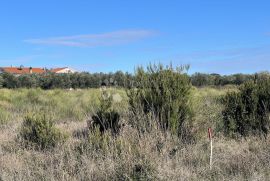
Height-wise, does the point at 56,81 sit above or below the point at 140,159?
above

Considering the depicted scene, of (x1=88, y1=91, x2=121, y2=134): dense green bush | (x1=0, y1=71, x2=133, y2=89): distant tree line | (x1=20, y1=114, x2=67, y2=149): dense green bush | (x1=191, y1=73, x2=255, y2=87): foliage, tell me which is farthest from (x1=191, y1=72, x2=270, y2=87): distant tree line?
(x1=20, y1=114, x2=67, y2=149): dense green bush

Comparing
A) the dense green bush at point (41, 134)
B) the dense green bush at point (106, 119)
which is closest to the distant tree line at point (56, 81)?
the dense green bush at point (106, 119)

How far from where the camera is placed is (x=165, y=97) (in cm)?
1082

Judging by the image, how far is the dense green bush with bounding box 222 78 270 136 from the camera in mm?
11312

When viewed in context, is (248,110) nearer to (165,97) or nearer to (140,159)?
(165,97)

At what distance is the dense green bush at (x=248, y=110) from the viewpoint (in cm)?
1131

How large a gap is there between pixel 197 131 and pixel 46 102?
1746 cm

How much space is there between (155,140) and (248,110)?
13.1ft

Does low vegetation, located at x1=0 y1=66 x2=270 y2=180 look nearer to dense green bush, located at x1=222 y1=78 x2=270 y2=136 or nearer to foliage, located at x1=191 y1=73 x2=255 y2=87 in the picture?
dense green bush, located at x1=222 y1=78 x2=270 y2=136

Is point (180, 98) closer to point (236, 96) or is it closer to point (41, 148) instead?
point (236, 96)

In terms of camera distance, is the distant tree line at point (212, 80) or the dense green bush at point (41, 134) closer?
the dense green bush at point (41, 134)

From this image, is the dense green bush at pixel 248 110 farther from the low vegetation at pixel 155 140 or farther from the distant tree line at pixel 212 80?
the distant tree line at pixel 212 80

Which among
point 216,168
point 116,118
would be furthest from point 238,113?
point 216,168

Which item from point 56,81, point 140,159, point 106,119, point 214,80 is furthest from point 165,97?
point 56,81
